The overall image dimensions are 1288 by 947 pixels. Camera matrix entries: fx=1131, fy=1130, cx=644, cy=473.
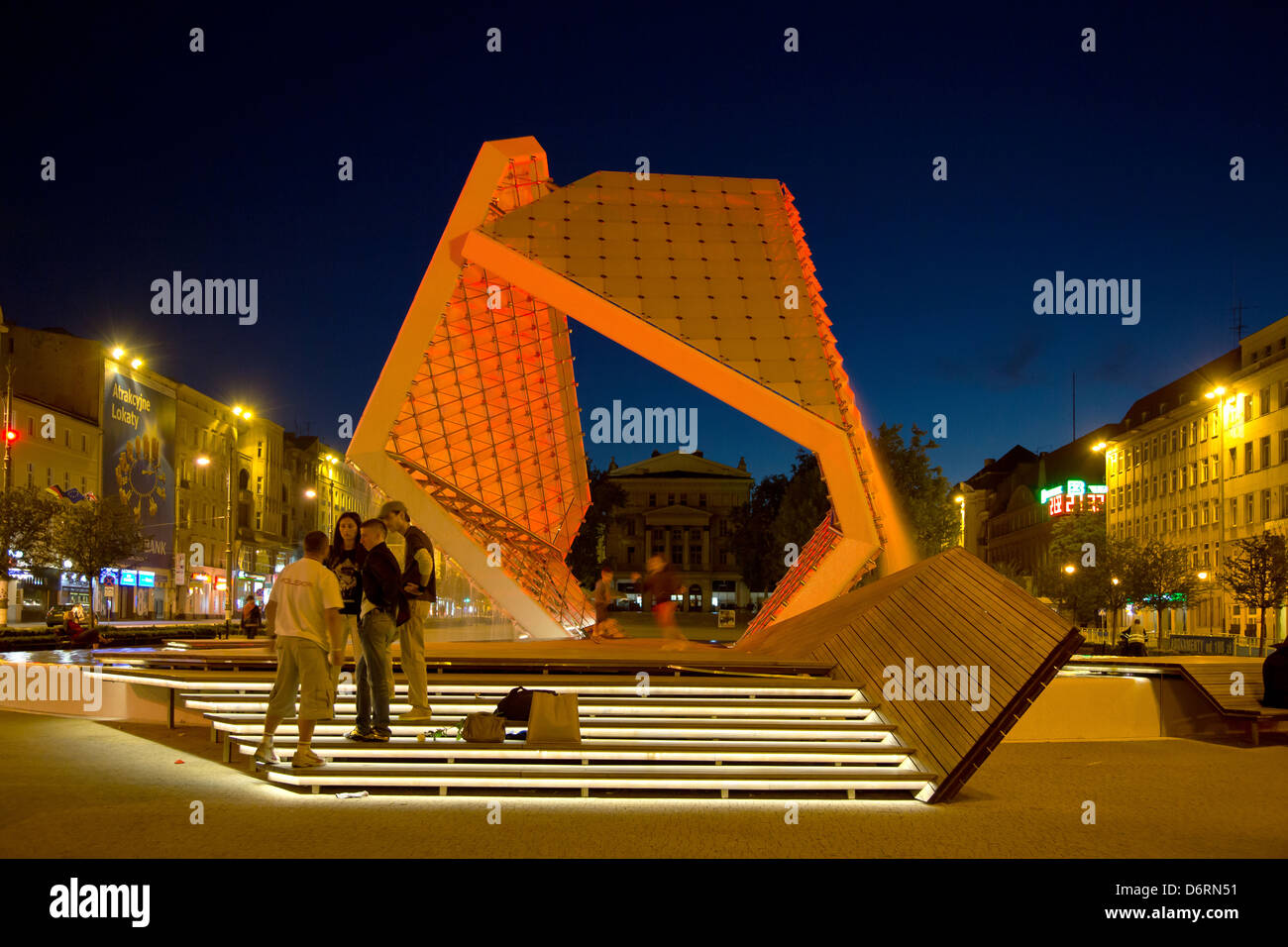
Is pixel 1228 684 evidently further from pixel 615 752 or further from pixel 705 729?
pixel 615 752

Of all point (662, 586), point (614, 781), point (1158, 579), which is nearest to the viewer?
point (614, 781)

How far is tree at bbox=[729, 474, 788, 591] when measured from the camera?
6253 centimetres

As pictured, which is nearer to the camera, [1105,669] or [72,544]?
[1105,669]

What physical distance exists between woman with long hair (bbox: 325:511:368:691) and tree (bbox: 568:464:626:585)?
1955 inches

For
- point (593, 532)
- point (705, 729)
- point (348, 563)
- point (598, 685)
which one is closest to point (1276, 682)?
point (705, 729)

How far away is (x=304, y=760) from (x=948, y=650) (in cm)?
639

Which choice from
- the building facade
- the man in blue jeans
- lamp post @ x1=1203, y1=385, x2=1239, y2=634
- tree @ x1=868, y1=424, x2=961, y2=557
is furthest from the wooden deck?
lamp post @ x1=1203, y1=385, x2=1239, y2=634

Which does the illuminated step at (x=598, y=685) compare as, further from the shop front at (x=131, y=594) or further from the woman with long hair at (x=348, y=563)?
the shop front at (x=131, y=594)

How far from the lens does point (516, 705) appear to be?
11406mm

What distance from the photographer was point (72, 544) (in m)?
49.4

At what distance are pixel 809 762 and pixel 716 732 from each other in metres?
1.04

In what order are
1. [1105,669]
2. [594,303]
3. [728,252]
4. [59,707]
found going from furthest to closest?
1. [728,252]
2. [594,303]
3. [1105,669]
4. [59,707]

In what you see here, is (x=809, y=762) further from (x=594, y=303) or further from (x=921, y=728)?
(x=594, y=303)
